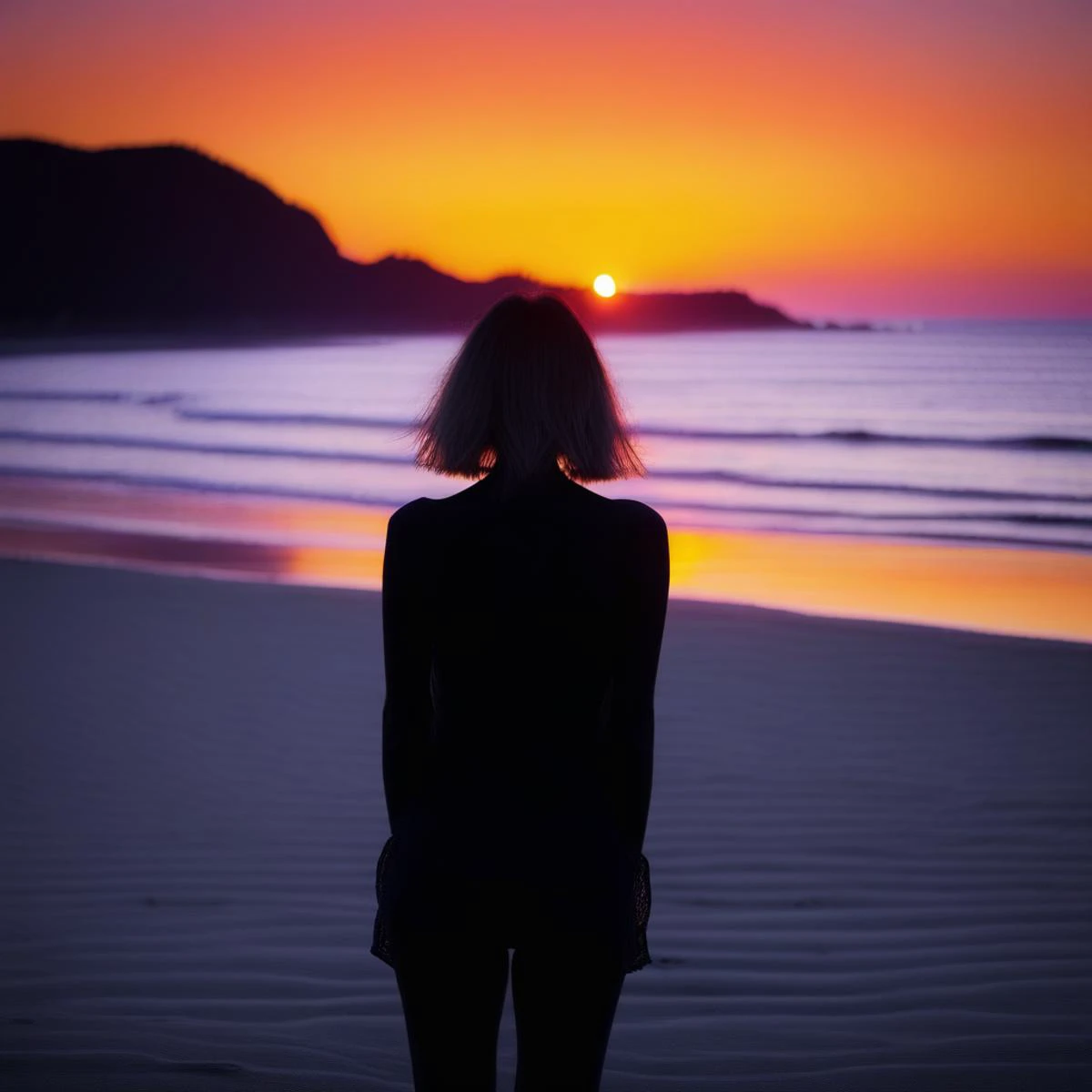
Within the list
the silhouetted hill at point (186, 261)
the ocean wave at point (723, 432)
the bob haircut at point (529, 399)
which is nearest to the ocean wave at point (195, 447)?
the ocean wave at point (723, 432)

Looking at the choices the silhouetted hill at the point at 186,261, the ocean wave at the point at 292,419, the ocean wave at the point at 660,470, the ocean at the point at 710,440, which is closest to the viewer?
the ocean at the point at 710,440

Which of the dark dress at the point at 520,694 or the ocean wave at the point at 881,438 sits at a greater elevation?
the dark dress at the point at 520,694

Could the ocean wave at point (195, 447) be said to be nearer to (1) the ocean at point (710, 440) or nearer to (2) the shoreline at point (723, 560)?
(1) the ocean at point (710, 440)

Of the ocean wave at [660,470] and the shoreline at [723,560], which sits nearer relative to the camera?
the shoreline at [723,560]

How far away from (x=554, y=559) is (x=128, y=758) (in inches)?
195

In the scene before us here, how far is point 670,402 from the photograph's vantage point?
42.1 m

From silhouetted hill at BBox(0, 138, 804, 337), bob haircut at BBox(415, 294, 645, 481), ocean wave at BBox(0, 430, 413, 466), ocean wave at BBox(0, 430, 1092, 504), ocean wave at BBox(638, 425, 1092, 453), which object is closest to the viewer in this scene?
bob haircut at BBox(415, 294, 645, 481)

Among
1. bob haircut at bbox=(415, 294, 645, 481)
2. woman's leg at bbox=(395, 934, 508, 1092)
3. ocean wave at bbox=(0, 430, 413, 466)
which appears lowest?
ocean wave at bbox=(0, 430, 413, 466)

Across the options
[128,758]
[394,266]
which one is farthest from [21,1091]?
[394,266]

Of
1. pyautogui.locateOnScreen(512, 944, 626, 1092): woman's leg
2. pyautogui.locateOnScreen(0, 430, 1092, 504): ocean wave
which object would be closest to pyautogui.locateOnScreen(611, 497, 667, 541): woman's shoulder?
pyautogui.locateOnScreen(512, 944, 626, 1092): woman's leg

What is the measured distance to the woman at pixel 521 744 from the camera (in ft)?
6.32

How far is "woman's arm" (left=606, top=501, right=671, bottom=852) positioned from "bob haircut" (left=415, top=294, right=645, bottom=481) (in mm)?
189

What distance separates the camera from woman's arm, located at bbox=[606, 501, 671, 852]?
1950 millimetres

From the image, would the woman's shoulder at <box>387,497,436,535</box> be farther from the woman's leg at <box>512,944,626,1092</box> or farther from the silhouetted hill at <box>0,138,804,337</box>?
the silhouetted hill at <box>0,138,804,337</box>
